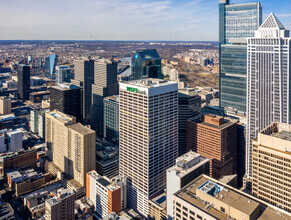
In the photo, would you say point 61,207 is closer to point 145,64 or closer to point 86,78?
point 145,64

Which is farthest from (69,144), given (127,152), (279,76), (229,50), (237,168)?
(229,50)

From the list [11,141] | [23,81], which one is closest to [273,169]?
[11,141]

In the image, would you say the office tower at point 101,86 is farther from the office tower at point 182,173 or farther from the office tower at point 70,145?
the office tower at point 182,173

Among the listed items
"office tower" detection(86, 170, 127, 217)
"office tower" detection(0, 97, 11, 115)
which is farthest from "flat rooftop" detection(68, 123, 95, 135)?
"office tower" detection(0, 97, 11, 115)

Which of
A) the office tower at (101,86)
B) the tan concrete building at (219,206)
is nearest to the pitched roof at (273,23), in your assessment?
the tan concrete building at (219,206)

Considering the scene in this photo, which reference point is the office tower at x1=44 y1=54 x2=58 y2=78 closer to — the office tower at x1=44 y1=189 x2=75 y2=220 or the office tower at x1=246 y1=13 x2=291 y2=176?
the office tower at x1=44 y1=189 x2=75 y2=220

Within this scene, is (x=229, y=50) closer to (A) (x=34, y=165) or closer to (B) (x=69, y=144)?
(B) (x=69, y=144)

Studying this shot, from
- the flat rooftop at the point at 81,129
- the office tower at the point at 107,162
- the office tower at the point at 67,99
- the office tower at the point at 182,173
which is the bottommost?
the office tower at the point at 107,162
